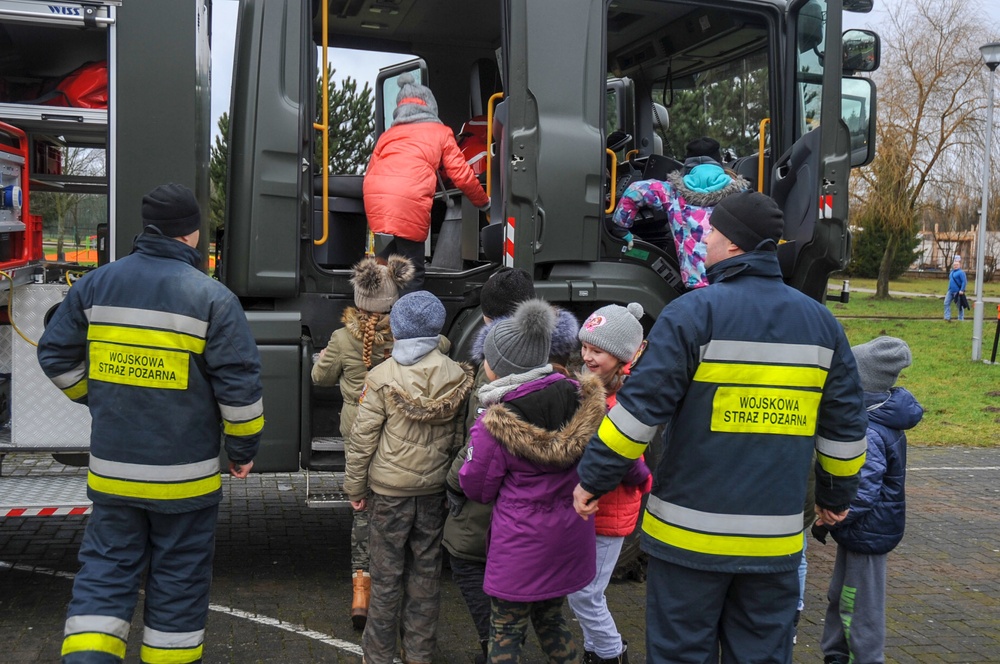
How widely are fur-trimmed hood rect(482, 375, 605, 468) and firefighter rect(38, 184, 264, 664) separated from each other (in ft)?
3.01

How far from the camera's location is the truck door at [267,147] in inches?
182

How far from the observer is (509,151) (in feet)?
15.6

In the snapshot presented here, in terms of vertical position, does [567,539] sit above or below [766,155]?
below

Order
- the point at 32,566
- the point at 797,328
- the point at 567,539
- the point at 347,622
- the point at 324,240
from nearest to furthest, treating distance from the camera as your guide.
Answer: the point at 797,328 → the point at 567,539 → the point at 347,622 → the point at 324,240 → the point at 32,566

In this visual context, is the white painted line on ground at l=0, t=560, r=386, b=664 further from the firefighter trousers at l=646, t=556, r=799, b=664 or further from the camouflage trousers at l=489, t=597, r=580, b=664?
the firefighter trousers at l=646, t=556, r=799, b=664

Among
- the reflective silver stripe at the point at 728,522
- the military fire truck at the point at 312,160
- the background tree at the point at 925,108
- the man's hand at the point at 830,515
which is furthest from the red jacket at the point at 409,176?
the background tree at the point at 925,108

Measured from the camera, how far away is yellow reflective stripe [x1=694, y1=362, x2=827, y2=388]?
304cm

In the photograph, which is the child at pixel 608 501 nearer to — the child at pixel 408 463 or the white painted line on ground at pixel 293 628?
the child at pixel 408 463

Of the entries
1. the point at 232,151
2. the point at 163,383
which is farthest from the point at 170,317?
the point at 232,151

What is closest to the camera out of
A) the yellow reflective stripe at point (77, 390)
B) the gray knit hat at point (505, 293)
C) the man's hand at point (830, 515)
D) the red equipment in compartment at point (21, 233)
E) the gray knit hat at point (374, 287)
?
the man's hand at point (830, 515)

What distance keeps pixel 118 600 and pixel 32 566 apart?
6.87 ft

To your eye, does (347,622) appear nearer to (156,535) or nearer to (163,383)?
(156,535)

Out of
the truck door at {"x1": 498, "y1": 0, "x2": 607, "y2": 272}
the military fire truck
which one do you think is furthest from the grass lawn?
the truck door at {"x1": 498, "y1": 0, "x2": 607, "y2": 272}

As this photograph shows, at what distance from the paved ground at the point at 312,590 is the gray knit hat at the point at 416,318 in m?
1.42
